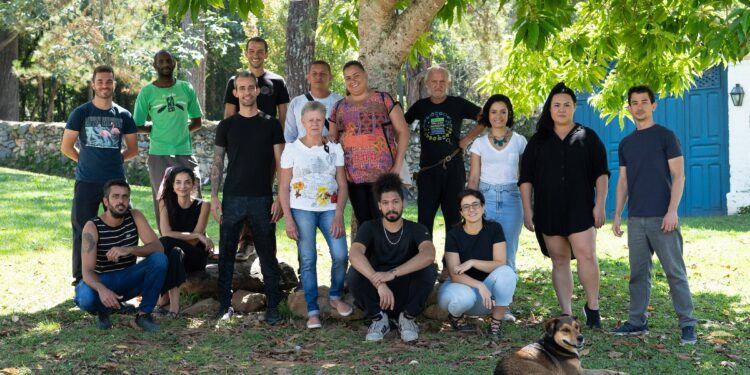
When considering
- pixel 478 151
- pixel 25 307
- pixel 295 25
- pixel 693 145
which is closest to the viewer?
pixel 478 151

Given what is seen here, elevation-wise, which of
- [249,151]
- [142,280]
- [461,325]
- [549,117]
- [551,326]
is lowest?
[461,325]

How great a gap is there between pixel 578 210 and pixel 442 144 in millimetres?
1350

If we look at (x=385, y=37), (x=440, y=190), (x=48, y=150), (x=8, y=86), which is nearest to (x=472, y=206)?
(x=440, y=190)

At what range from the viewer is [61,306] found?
287 inches

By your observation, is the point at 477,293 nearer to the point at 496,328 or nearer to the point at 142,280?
the point at 496,328

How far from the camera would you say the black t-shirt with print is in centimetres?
626

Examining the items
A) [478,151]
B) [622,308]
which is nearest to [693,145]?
[622,308]

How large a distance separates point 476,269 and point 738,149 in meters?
9.78

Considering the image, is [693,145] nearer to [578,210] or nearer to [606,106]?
[606,106]

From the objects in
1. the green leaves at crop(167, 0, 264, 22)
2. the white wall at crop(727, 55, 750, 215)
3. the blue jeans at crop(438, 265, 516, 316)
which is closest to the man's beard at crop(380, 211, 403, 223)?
the blue jeans at crop(438, 265, 516, 316)

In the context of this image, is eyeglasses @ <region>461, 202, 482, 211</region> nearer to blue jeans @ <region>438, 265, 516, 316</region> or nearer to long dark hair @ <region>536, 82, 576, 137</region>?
blue jeans @ <region>438, 265, 516, 316</region>

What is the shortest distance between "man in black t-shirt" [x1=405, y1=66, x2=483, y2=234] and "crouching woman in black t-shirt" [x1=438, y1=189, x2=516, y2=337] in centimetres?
82

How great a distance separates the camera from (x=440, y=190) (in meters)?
7.14

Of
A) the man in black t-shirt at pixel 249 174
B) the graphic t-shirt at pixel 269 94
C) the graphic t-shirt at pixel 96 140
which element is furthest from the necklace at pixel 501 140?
the graphic t-shirt at pixel 96 140
